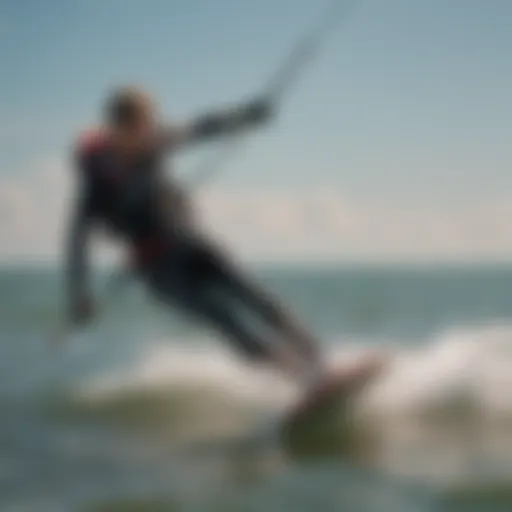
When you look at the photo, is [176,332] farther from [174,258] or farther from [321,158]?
[321,158]

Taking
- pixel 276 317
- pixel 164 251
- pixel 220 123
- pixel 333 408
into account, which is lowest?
pixel 333 408

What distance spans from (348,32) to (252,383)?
51 centimetres

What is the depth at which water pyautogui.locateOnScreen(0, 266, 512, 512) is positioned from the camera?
5.08 feet

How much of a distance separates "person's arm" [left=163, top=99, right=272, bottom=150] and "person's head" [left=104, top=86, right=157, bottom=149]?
0.10ft

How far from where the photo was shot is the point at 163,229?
1.60m

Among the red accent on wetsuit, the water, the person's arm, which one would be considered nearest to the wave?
the water

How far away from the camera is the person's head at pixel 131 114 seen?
1596 millimetres

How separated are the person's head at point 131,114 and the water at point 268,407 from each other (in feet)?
0.71

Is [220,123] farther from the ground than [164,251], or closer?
farther from the ground

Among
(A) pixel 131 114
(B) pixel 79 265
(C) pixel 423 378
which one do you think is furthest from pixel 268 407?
(A) pixel 131 114

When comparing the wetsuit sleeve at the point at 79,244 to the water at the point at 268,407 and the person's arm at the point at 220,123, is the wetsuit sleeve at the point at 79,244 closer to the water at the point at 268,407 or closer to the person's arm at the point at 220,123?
the water at the point at 268,407

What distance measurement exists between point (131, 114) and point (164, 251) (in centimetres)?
20

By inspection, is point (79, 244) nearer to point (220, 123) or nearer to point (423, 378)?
point (220, 123)

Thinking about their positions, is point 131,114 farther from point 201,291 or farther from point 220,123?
point 201,291
